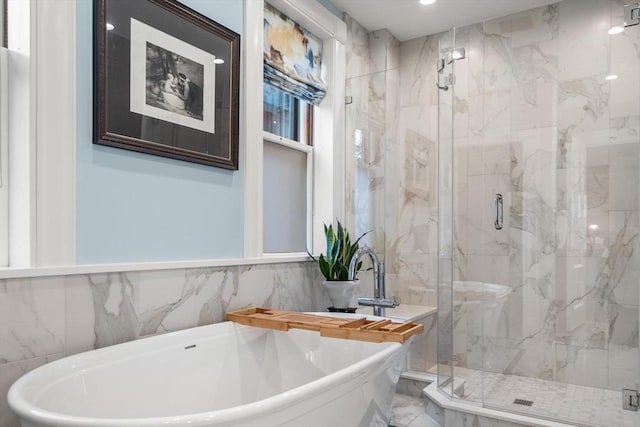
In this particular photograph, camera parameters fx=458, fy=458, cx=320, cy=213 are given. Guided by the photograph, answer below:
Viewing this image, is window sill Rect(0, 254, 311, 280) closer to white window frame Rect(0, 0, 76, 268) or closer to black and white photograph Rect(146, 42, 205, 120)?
white window frame Rect(0, 0, 76, 268)

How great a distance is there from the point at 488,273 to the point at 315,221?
1158 millimetres

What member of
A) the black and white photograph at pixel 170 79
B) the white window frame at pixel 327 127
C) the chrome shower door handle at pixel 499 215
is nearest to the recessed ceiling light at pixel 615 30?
the chrome shower door handle at pixel 499 215

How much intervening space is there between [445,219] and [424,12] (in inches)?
59.5

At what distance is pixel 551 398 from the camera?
2508 millimetres

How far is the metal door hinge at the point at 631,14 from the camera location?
2473 millimetres

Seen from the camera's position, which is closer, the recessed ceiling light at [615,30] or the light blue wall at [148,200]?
the light blue wall at [148,200]

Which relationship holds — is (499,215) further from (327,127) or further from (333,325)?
(333,325)

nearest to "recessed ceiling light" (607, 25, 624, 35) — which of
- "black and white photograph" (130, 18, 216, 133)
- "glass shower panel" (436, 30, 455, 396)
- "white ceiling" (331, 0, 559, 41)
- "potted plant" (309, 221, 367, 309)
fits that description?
"white ceiling" (331, 0, 559, 41)

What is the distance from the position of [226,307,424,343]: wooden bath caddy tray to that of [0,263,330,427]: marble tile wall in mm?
155

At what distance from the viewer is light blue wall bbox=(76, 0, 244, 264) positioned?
1568 millimetres

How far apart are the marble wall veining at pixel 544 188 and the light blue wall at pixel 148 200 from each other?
1.25 meters

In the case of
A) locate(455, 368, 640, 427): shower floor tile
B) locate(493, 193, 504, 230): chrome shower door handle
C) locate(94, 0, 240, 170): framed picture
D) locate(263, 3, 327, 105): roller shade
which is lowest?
locate(455, 368, 640, 427): shower floor tile

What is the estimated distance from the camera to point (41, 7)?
4.71 ft

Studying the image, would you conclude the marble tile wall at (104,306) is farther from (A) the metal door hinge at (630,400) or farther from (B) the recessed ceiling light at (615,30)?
(B) the recessed ceiling light at (615,30)
